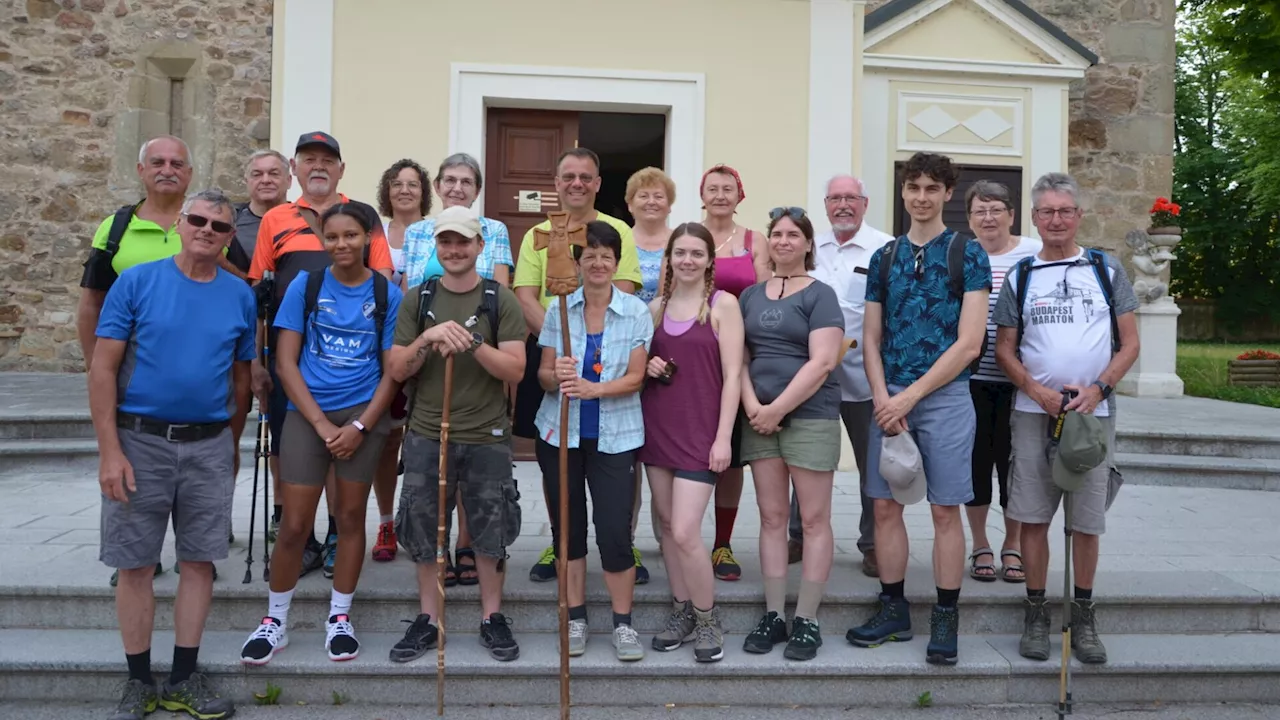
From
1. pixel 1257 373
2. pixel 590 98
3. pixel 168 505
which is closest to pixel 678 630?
pixel 168 505

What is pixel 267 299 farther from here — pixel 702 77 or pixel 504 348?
pixel 702 77

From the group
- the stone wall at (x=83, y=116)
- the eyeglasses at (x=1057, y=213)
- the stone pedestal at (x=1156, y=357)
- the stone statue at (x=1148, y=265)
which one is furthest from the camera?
the stone statue at (x=1148, y=265)

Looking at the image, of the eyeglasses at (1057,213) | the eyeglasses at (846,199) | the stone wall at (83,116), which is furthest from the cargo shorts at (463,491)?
the stone wall at (83,116)

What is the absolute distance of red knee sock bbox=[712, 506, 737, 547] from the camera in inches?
171

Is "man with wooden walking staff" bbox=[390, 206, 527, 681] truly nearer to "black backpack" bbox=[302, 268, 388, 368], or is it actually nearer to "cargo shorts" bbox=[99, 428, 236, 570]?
"black backpack" bbox=[302, 268, 388, 368]

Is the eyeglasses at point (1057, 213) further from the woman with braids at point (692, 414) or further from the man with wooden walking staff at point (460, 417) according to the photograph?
the man with wooden walking staff at point (460, 417)

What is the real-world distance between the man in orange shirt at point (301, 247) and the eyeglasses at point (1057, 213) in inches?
109

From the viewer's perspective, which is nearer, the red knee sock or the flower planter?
the red knee sock

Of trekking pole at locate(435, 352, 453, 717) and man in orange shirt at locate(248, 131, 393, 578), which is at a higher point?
man in orange shirt at locate(248, 131, 393, 578)

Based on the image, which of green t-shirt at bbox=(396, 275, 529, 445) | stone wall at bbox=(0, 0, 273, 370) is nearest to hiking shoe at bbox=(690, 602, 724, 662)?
green t-shirt at bbox=(396, 275, 529, 445)

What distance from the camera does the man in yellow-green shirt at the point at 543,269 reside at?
3850 millimetres

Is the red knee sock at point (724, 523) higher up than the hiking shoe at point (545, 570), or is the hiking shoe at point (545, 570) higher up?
the red knee sock at point (724, 523)

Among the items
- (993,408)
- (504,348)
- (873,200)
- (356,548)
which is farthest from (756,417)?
(873,200)

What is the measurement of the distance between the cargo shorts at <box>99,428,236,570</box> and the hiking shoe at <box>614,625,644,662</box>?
4.90 ft
